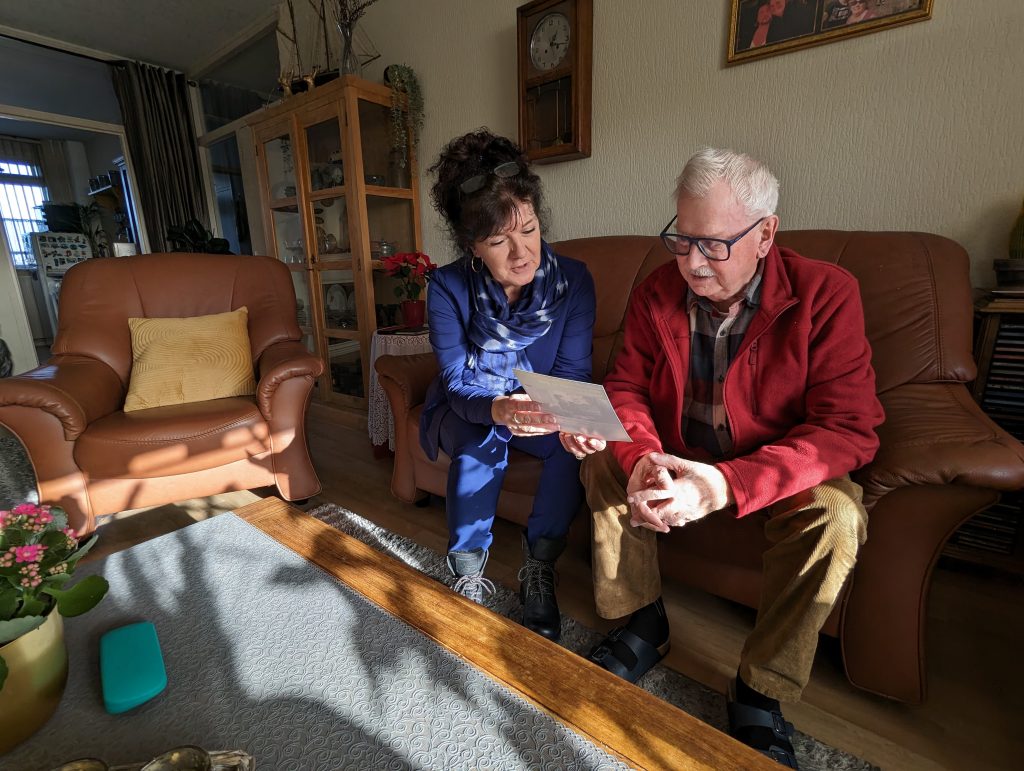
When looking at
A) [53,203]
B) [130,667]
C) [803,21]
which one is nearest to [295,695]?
[130,667]

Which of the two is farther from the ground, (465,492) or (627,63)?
(627,63)

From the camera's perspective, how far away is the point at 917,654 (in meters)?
0.90

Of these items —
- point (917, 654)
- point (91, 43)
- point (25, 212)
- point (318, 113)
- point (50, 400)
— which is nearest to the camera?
point (917, 654)

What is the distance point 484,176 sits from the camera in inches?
43.7

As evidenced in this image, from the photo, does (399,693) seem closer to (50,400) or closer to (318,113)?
(50,400)

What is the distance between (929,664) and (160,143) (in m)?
5.50

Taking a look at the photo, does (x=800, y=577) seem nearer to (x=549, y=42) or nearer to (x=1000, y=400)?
(x=1000, y=400)

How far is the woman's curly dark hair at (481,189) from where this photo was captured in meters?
1.11

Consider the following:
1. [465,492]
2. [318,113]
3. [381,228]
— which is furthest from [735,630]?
[318,113]

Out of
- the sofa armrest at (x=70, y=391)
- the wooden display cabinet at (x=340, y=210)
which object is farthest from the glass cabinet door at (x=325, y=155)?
the sofa armrest at (x=70, y=391)

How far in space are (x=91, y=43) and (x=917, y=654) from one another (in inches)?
219

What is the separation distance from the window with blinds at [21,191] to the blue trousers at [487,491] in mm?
7186

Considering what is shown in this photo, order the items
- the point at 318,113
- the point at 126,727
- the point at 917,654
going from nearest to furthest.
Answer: the point at 126,727
the point at 917,654
the point at 318,113

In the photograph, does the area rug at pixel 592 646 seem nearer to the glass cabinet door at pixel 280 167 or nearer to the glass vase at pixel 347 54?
the glass cabinet door at pixel 280 167
